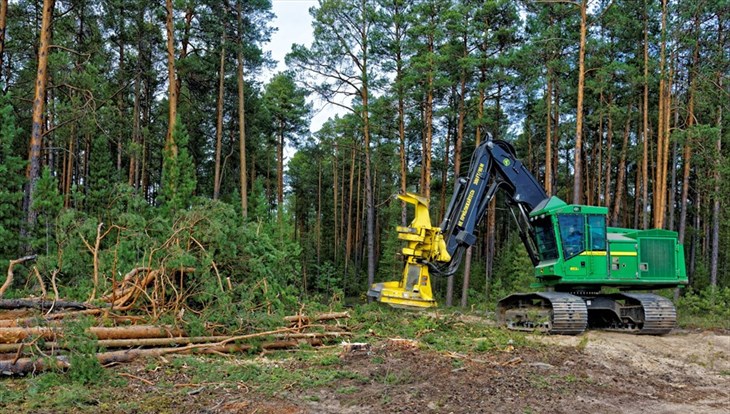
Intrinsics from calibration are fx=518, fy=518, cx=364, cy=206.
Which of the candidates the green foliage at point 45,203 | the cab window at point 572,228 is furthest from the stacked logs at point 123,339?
the green foliage at point 45,203

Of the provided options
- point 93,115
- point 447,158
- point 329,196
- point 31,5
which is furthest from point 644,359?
point 329,196

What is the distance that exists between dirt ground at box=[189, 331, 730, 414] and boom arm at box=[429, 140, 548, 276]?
3014 millimetres

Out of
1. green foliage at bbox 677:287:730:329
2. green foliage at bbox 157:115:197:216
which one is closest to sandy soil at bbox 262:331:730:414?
green foliage at bbox 677:287:730:329

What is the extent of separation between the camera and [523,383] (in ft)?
22.2

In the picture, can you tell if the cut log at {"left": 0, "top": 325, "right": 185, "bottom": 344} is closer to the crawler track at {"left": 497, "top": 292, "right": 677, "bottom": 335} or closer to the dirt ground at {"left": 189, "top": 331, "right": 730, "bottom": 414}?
the dirt ground at {"left": 189, "top": 331, "right": 730, "bottom": 414}

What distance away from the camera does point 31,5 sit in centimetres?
2144

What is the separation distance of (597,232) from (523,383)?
20.1ft

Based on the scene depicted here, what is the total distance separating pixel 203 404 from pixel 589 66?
2151cm

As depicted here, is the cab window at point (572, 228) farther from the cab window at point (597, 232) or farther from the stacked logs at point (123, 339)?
the stacked logs at point (123, 339)

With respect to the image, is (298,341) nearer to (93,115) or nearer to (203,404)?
(203,404)

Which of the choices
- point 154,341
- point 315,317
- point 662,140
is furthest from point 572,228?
point 662,140

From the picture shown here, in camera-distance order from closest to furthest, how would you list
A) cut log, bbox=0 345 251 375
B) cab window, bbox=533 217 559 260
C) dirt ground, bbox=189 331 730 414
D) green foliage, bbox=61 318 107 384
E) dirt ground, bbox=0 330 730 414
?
dirt ground, bbox=0 330 730 414
dirt ground, bbox=189 331 730 414
green foliage, bbox=61 318 107 384
cut log, bbox=0 345 251 375
cab window, bbox=533 217 559 260

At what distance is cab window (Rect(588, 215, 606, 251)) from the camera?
38.3ft

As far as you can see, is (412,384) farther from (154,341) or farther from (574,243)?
(574,243)
